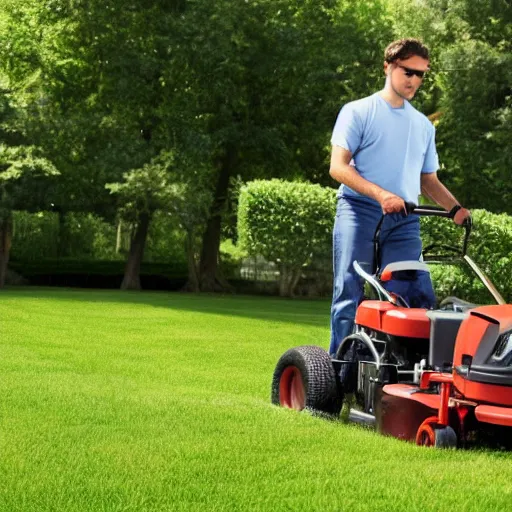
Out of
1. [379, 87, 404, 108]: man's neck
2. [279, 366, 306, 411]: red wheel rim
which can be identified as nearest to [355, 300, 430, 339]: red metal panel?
[279, 366, 306, 411]: red wheel rim

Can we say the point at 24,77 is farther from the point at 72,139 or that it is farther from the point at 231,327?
the point at 231,327

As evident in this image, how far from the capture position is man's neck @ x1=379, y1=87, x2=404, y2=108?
799cm

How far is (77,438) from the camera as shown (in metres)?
6.99

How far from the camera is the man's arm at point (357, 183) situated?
23.9 ft

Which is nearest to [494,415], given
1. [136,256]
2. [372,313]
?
[372,313]

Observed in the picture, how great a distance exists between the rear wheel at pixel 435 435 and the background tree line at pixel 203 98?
31628mm

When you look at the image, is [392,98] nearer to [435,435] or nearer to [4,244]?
[435,435]

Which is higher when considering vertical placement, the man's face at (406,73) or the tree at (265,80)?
the tree at (265,80)

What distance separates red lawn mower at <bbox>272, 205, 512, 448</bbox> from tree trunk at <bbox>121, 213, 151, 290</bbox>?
35117 millimetres

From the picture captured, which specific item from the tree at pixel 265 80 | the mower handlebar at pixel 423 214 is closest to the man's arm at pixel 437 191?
the mower handlebar at pixel 423 214

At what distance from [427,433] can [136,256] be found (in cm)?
3691

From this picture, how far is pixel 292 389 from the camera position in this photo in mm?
8469

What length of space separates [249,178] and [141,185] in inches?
304

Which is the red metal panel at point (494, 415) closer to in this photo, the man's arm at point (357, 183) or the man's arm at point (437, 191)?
the man's arm at point (357, 183)
